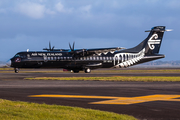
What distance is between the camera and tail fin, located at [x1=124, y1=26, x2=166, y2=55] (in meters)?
54.3

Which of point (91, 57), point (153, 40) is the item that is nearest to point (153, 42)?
point (153, 40)

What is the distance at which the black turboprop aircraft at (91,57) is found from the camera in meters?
48.4

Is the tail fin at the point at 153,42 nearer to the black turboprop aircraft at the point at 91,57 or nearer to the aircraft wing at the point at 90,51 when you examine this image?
the black turboprop aircraft at the point at 91,57

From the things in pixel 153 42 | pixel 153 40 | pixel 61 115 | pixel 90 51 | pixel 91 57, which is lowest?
pixel 61 115

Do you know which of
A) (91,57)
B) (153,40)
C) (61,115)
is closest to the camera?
(61,115)

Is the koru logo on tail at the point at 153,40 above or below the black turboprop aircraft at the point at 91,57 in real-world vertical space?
above

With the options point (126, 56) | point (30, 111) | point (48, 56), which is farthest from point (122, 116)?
point (126, 56)

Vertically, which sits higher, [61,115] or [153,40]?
[153,40]

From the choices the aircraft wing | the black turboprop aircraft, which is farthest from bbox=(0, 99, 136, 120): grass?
the aircraft wing

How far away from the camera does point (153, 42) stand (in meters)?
54.8

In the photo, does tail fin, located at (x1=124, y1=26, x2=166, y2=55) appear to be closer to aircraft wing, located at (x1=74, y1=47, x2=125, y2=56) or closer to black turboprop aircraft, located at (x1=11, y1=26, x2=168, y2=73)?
black turboprop aircraft, located at (x1=11, y1=26, x2=168, y2=73)

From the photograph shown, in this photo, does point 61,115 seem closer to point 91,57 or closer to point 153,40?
point 91,57

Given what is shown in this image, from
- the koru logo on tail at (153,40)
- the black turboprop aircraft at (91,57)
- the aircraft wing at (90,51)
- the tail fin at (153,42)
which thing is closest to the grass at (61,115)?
the black turboprop aircraft at (91,57)

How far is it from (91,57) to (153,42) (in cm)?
1342
